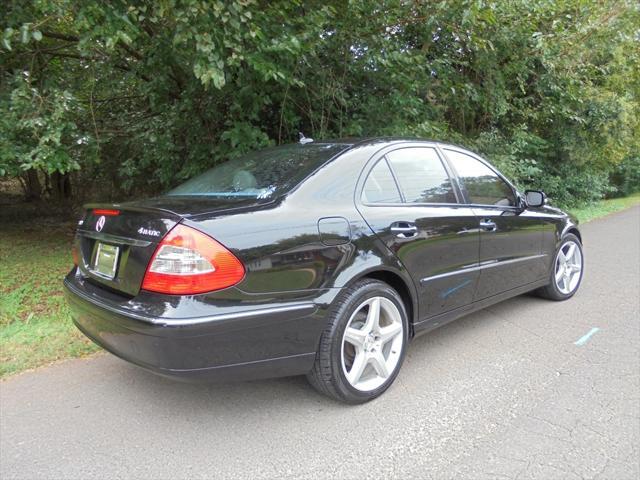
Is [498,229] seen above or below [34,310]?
above

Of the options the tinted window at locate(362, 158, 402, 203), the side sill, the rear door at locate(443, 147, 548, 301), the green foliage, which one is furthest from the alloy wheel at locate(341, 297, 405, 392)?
the green foliage

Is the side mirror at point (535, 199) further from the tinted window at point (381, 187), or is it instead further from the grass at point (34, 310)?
the grass at point (34, 310)

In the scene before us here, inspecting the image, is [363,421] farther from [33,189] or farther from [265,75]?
[33,189]

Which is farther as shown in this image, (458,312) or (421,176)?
(458,312)

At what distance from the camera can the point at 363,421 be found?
2619 millimetres

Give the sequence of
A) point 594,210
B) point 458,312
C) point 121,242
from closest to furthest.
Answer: point 121,242
point 458,312
point 594,210

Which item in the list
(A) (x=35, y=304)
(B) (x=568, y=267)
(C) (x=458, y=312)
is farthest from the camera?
(B) (x=568, y=267)

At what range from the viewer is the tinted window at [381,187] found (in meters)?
2.93

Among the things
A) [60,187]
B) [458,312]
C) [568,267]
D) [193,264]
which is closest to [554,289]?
[568,267]

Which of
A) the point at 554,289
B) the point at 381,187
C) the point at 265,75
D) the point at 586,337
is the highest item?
the point at 265,75

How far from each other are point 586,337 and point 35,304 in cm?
493

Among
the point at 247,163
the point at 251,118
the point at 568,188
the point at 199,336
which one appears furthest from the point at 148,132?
the point at 568,188

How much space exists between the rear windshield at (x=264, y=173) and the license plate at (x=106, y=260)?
680mm

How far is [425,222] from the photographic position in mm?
3145
